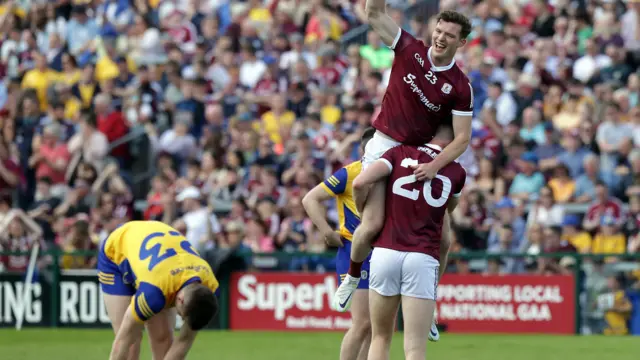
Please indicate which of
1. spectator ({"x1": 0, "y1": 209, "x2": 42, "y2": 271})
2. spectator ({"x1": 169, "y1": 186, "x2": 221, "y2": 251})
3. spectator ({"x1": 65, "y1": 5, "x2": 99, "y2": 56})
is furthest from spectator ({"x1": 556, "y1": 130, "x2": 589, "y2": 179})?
spectator ({"x1": 65, "y1": 5, "x2": 99, "y2": 56})

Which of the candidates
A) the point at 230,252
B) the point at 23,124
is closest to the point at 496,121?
the point at 230,252

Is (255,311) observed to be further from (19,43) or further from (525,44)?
(19,43)

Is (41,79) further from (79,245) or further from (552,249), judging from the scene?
(552,249)

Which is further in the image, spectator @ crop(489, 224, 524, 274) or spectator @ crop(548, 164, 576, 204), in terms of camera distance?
spectator @ crop(548, 164, 576, 204)

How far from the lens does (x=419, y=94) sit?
869 centimetres

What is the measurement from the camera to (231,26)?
21859mm

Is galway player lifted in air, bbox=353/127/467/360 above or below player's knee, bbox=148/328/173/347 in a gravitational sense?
above

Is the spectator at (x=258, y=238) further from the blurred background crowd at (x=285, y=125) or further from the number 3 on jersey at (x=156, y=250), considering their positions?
the number 3 on jersey at (x=156, y=250)

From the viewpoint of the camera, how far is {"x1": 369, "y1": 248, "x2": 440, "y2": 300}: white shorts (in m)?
8.30

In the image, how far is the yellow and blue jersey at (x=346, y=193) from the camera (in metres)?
10.6

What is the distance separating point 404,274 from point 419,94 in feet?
4.15

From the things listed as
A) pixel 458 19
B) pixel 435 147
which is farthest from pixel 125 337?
pixel 458 19

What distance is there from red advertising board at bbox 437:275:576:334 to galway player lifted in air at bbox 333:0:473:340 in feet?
27.0

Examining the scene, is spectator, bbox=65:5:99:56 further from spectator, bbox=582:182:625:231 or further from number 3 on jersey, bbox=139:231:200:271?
number 3 on jersey, bbox=139:231:200:271
